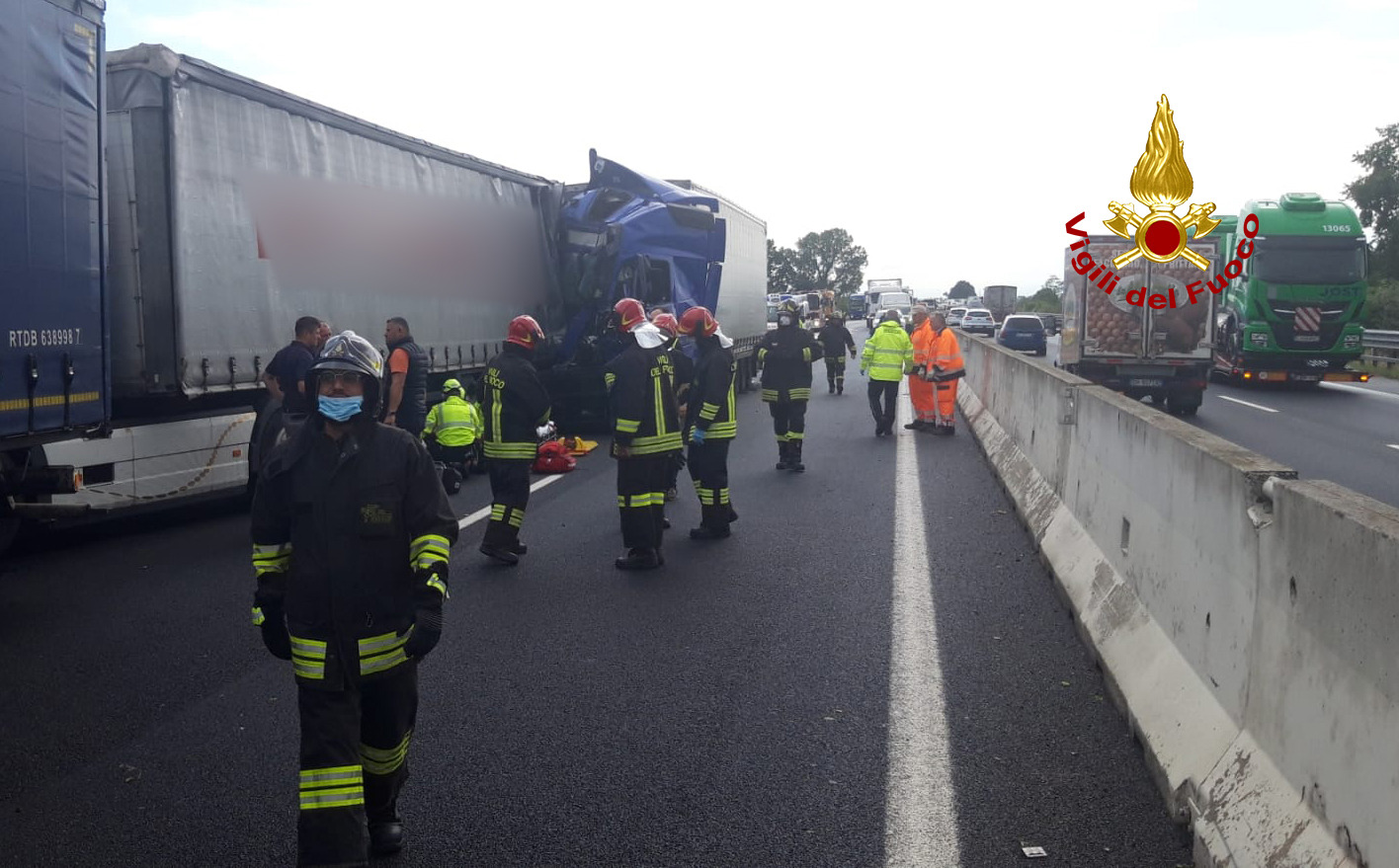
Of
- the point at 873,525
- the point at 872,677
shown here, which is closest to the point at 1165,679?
the point at 872,677

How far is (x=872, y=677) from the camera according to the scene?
20.8 ft

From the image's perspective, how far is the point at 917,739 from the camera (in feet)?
17.8

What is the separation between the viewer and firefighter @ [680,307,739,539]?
1030 cm

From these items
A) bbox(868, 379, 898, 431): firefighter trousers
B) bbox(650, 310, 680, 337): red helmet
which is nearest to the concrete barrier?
bbox(650, 310, 680, 337): red helmet

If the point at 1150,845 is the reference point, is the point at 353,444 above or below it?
above

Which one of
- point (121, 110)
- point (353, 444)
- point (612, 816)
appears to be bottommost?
point (612, 816)

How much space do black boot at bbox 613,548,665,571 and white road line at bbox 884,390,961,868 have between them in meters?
1.66

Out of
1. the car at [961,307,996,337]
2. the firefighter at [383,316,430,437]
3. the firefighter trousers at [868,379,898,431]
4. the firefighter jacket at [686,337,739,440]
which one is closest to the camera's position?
the firefighter jacket at [686,337,739,440]

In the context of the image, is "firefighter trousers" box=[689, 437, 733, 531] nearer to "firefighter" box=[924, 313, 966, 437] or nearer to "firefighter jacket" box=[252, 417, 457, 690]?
"firefighter jacket" box=[252, 417, 457, 690]

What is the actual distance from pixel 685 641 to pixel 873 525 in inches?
158

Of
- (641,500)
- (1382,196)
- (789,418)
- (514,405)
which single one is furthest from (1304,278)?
(1382,196)

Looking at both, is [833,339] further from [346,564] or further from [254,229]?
[346,564]

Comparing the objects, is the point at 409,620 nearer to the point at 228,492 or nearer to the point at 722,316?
the point at 228,492

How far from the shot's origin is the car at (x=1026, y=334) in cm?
4947
